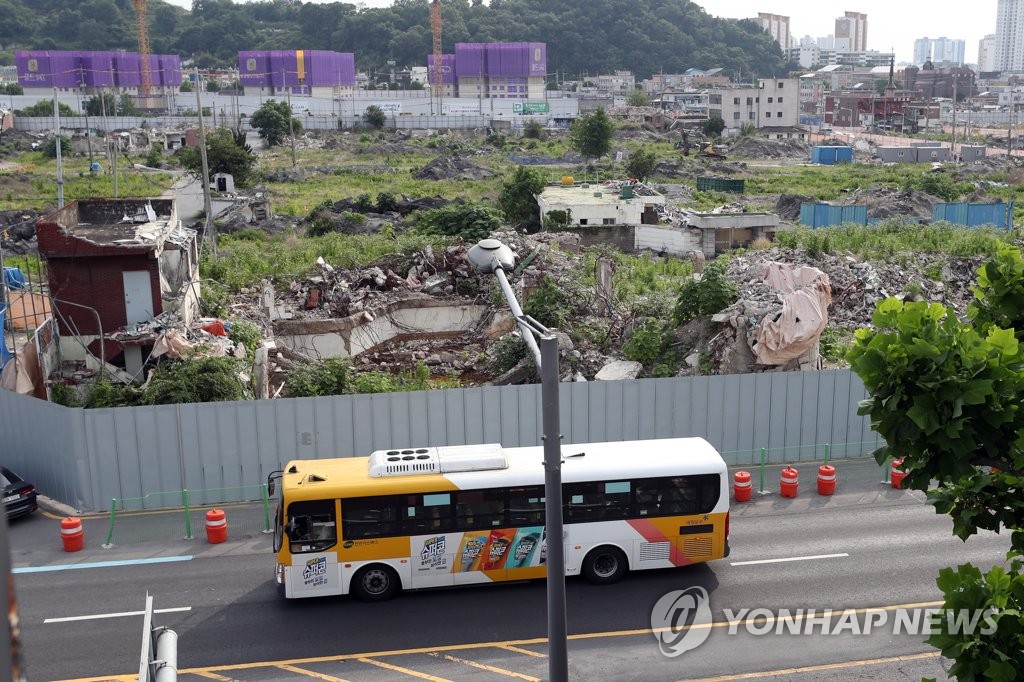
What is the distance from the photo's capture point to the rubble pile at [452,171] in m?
79.6

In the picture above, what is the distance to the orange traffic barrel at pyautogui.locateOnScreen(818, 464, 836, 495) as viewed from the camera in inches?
789

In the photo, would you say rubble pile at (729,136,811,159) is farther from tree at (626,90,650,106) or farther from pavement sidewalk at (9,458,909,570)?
pavement sidewalk at (9,458,909,570)

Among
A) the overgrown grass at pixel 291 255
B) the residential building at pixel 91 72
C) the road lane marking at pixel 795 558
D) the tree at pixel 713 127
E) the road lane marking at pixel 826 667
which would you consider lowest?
the road lane marking at pixel 826 667

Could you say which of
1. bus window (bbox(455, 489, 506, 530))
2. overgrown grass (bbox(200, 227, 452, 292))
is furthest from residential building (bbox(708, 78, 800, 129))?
bus window (bbox(455, 489, 506, 530))

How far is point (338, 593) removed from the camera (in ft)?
50.2

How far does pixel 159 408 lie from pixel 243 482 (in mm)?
2254

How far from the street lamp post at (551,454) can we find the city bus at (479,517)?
6.49 m

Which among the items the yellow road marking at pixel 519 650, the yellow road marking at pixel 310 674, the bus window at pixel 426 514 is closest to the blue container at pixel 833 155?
the bus window at pixel 426 514

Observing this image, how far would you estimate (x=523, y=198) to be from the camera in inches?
2087

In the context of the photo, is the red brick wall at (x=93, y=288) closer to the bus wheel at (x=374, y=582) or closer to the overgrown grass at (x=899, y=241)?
the bus wheel at (x=374, y=582)

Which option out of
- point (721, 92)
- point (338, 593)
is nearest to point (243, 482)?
point (338, 593)

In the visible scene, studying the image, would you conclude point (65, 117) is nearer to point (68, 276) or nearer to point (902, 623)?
point (68, 276)

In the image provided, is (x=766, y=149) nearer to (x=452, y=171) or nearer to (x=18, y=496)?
(x=452, y=171)
